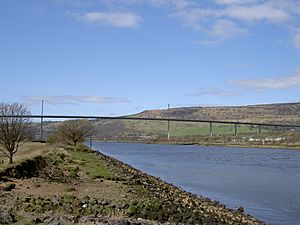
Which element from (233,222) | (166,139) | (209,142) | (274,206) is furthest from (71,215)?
(166,139)

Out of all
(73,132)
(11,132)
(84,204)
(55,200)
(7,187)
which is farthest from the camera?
(73,132)

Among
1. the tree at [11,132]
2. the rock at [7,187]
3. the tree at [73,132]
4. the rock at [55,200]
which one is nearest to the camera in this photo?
the rock at [55,200]

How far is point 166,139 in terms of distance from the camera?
186 m

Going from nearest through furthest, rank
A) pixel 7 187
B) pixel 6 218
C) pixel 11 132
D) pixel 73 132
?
pixel 6 218 → pixel 7 187 → pixel 11 132 → pixel 73 132

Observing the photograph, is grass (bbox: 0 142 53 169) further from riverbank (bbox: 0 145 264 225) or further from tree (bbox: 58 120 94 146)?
tree (bbox: 58 120 94 146)

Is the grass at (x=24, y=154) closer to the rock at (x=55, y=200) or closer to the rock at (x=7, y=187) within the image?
the rock at (x=7, y=187)

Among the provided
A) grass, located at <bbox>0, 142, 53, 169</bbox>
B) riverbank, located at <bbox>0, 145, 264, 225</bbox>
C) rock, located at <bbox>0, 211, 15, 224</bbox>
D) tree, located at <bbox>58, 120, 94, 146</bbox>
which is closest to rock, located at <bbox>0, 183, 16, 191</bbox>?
riverbank, located at <bbox>0, 145, 264, 225</bbox>

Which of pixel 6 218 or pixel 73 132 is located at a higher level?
pixel 73 132

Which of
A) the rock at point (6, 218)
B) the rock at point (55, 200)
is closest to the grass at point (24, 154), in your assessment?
the rock at point (55, 200)

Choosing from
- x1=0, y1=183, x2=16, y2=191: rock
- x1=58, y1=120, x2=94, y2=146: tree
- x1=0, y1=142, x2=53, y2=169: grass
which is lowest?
x1=0, y1=183, x2=16, y2=191: rock

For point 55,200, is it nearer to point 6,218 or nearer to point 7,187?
point 7,187

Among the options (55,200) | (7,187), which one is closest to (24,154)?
(7,187)

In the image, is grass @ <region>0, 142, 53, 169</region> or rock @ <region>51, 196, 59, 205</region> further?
grass @ <region>0, 142, 53, 169</region>

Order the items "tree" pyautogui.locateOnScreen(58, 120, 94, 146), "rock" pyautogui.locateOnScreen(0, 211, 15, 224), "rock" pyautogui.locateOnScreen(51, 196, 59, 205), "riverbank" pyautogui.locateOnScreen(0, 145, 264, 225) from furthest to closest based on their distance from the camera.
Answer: "tree" pyautogui.locateOnScreen(58, 120, 94, 146), "rock" pyautogui.locateOnScreen(51, 196, 59, 205), "riverbank" pyautogui.locateOnScreen(0, 145, 264, 225), "rock" pyautogui.locateOnScreen(0, 211, 15, 224)
